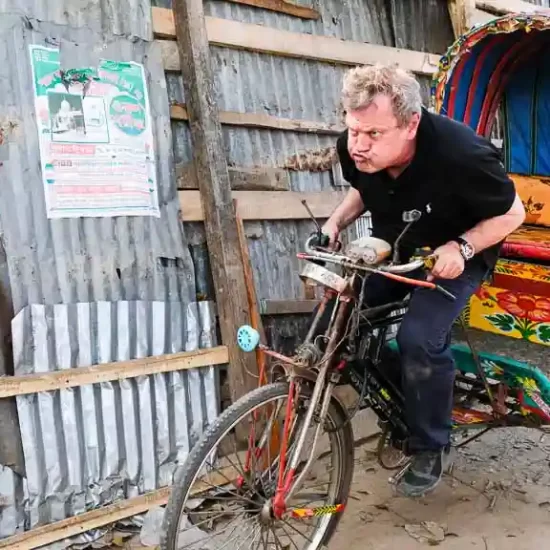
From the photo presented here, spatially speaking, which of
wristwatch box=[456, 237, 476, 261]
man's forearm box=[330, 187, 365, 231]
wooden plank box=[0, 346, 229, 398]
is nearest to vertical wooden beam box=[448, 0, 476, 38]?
man's forearm box=[330, 187, 365, 231]

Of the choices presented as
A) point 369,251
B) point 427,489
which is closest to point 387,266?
point 369,251

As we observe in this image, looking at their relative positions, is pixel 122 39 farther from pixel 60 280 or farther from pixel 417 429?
pixel 417 429

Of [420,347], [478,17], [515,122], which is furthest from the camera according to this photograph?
[478,17]

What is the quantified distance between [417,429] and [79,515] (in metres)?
1.79

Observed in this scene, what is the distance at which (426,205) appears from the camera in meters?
2.92

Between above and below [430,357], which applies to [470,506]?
below

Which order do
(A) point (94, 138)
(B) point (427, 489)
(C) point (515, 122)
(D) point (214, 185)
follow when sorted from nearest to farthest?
1. (B) point (427, 489)
2. (A) point (94, 138)
3. (D) point (214, 185)
4. (C) point (515, 122)

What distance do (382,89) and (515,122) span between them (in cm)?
262

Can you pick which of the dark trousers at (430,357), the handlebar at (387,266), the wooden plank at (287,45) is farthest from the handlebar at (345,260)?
the wooden plank at (287,45)

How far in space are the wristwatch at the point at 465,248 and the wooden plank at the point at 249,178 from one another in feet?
5.27

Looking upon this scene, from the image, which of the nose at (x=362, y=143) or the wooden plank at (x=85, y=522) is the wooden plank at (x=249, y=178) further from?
the wooden plank at (x=85, y=522)

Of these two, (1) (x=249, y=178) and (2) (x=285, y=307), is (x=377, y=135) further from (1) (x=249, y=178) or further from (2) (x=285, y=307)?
(2) (x=285, y=307)

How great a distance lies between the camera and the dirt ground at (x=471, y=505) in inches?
136

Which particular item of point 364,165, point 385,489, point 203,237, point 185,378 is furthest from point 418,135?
point 385,489
